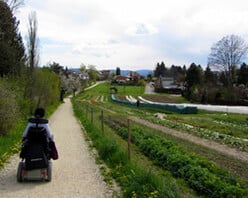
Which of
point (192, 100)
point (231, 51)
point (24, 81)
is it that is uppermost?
point (231, 51)

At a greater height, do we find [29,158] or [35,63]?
[35,63]

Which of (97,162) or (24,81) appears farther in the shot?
(24,81)

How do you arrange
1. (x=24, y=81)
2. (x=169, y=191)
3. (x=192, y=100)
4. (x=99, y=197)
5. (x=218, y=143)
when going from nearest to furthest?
(x=169, y=191)
(x=99, y=197)
(x=218, y=143)
(x=24, y=81)
(x=192, y=100)

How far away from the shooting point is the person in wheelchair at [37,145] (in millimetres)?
8359

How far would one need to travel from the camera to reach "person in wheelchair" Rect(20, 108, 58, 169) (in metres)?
8.36

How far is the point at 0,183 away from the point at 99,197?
2.61m

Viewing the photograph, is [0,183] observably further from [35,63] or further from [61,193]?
[35,63]

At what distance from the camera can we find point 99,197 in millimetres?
7375

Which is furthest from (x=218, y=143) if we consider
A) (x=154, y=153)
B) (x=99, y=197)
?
(x=99, y=197)

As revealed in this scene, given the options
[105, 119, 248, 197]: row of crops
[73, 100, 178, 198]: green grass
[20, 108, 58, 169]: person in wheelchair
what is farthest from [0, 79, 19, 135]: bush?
[20, 108, 58, 169]: person in wheelchair

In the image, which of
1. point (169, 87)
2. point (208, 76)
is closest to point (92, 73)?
point (169, 87)

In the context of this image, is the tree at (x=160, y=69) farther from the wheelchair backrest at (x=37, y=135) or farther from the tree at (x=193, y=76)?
the wheelchair backrest at (x=37, y=135)

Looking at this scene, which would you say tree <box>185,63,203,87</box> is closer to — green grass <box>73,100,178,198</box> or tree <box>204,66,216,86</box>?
tree <box>204,66,216,86</box>

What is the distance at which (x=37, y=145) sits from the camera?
8.46 meters
